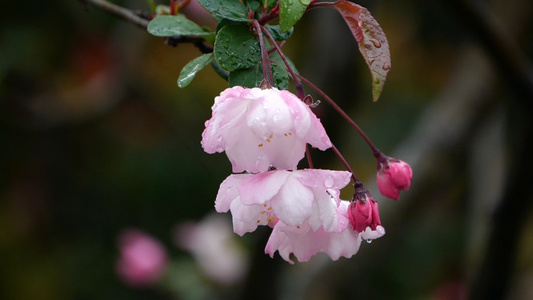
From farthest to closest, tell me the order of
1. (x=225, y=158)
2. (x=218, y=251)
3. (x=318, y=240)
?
1. (x=225, y=158)
2. (x=218, y=251)
3. (x=318, y=240)

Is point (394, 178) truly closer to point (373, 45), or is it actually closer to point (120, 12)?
point (373, 45)

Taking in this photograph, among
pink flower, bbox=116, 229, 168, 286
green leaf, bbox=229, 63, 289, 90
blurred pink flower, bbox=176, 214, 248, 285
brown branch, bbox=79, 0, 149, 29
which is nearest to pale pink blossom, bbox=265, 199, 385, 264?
green leaf, bbox=229, 63, 289, 90

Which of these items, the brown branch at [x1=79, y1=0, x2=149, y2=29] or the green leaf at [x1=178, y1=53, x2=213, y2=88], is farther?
the brown branch at [x1=79, y1=0, x2=149, y2=29]

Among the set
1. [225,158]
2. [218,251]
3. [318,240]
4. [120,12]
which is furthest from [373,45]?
[225,158]

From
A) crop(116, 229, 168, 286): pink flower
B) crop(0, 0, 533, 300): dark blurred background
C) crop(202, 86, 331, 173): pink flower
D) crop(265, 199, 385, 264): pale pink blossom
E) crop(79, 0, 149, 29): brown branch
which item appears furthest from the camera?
crop(116, 229, 168, 286): pink flower

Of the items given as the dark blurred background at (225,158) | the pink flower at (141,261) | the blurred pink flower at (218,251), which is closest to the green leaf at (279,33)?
the dark blurred background at (225,158)

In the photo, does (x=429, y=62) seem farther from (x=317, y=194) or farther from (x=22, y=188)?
(x=317, y=194)

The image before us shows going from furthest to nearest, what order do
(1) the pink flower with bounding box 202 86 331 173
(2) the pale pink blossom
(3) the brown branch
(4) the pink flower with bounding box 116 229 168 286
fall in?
1. (4) the pink flower with bounding box 116 229 168 286
2. (3) the brown branch
3. (2) the pale pink blossom
4. (1) the pink flower with bounding box 202 86 331 173

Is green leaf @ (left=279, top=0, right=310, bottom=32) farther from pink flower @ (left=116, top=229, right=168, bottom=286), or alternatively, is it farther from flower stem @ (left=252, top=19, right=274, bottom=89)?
pink flower @ (left=116, top=229, right=168, bottom=286)
